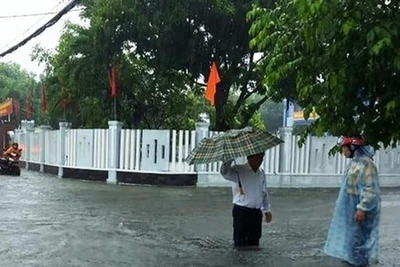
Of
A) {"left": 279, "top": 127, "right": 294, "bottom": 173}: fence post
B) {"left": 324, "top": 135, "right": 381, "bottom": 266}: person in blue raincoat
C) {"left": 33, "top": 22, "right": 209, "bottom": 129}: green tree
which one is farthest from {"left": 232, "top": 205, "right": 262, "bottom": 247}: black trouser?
{"left": 33, "top": 22, "right": 209, "bottom": 129}: green tree

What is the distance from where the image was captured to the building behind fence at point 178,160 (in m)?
16.6

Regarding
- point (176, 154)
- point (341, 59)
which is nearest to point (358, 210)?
point (341, 59)

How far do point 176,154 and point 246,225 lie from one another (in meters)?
9.15

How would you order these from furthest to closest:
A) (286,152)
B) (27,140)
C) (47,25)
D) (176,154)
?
(27,140), (47,25), (286,152), (176,154)

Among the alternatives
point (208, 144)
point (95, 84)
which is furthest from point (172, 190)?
point (208, 144)

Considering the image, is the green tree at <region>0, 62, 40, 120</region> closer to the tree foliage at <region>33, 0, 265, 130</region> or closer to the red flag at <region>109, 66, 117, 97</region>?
the tree foliage at <region>33, 0, 265, 130</region>

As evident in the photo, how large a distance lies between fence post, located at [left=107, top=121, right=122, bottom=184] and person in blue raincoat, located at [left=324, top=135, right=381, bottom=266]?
454 inches

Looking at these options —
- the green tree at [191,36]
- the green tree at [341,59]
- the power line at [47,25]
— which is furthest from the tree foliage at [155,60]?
the green tree at [341,59]

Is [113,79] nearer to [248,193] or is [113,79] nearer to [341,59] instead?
[248,193]

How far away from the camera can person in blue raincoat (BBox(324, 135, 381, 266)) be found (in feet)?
20.2

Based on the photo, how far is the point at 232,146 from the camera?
712 centimetres

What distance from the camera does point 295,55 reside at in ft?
15.2

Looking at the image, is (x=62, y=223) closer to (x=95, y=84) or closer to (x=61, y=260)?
(x=61, y=260)

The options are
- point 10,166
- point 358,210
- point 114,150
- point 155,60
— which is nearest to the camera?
point 358,210
